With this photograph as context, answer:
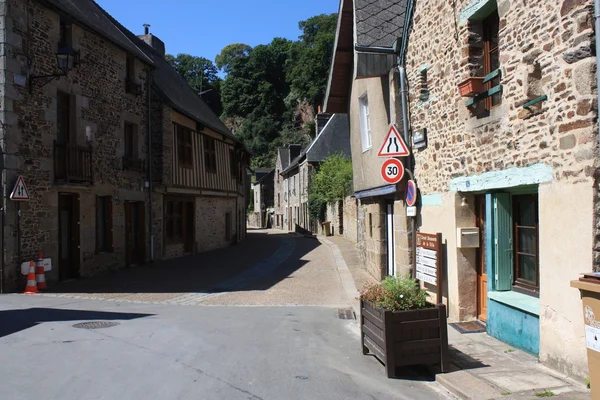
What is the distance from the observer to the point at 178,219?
65.6ft

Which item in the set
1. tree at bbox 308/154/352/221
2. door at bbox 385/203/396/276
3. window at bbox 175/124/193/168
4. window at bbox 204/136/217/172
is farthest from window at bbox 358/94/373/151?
tree at bbox 308/154/352/221

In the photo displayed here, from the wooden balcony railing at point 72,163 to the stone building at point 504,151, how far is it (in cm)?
753

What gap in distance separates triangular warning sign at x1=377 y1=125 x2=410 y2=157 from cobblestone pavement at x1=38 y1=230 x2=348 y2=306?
12.0ft

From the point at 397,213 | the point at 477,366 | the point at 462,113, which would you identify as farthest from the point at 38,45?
the point at 477,366

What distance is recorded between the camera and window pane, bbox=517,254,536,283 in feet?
21.4


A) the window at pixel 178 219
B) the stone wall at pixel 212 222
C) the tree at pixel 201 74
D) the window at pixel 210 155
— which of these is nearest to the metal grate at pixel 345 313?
the window at pixel 178 219

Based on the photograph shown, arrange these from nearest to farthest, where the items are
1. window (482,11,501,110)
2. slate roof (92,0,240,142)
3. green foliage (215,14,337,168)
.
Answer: window (482,11,501,110) → slate roof (92,0,240,142) → green foliage (215,14,337,168)

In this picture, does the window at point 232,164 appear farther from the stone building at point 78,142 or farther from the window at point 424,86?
the window at point 424,86

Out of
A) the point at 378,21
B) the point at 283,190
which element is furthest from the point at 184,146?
the point at 283,190

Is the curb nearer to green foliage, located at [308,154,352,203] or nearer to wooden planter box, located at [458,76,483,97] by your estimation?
wooden planter box, located at [458,76,483,97]

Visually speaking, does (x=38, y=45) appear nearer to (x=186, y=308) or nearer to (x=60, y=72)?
(x=60, y=72)

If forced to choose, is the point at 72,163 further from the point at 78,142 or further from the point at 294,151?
the point at 294,151

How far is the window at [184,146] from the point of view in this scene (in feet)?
63.2

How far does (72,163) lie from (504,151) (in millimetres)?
10451
